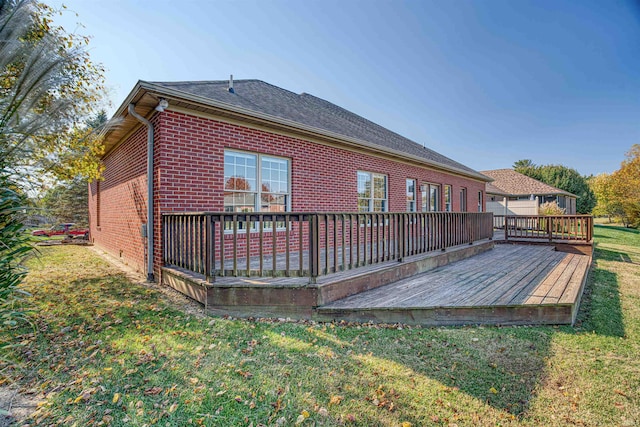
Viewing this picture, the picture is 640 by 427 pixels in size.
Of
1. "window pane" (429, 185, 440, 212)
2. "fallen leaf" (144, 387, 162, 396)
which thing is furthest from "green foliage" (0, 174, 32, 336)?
"window pane" (429, 185, 440, 212)

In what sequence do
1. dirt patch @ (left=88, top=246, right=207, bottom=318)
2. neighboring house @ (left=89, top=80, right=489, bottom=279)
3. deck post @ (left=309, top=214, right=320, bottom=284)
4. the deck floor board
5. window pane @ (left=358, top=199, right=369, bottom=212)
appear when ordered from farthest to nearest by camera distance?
window pane @ (left=358, top=199, right=369, bottom=212) < neighboring house @ (left=89, top=80, right=489, bottom=279) < dirt patch @ (left=88, top=246, right=207, bottom=318) < the deck floor board < deck post @ (left=309, top=214, right=320, bottom=284)

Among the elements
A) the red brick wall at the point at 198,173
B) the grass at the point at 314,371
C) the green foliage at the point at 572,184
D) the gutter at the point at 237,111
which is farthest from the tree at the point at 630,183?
the grass at the point at 314,371

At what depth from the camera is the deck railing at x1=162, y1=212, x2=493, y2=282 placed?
4.00m

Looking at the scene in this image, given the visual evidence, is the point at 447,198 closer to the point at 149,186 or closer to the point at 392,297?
the point at 392,297

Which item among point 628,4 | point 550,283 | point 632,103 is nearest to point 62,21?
point 628,4

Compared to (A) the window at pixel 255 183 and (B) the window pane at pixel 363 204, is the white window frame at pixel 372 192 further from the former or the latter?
(A) the window at pixel 255 183

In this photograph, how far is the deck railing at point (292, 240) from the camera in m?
4.00

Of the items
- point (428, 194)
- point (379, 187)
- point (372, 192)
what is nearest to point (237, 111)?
point (372, 192)

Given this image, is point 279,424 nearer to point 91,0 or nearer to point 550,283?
point 550,283

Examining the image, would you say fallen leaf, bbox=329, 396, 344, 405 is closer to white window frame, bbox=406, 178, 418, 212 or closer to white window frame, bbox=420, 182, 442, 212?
white window frame, bbox=406, 178, 418, 212

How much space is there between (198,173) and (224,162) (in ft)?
2.00

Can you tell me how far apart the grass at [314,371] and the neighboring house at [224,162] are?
2.39 metres

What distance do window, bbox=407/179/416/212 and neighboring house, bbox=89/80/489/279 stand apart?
34.4 inches

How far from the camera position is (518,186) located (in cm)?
2888
